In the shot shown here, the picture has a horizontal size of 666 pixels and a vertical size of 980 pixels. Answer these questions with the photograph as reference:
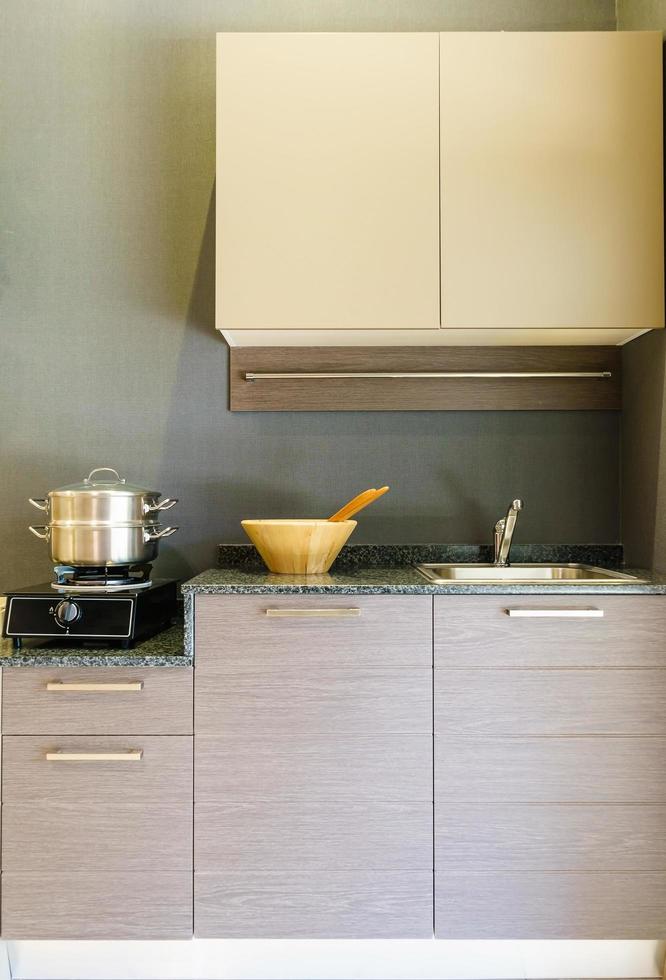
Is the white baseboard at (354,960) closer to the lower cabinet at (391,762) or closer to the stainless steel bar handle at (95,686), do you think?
the lower cabinet at (391,762)

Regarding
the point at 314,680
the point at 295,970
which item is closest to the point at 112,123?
the point at 314,680

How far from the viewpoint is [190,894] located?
1.74 metres

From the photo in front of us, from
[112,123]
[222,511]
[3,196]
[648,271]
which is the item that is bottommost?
[222,511]

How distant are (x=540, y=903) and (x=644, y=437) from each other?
1241mm

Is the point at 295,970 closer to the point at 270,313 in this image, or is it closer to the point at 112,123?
the point at 270,313

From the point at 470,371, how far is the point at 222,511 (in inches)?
34.3

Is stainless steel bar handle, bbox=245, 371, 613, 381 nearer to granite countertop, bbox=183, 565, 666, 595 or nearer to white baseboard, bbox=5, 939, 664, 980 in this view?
granite countertop, bbox=183, 565, 666, 595

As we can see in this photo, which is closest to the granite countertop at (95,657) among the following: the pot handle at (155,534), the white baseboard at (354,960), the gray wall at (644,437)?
the pot handle at (155,534)

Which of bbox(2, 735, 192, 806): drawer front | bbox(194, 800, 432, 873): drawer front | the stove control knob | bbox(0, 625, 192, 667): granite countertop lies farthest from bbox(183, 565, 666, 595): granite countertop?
bbox(194, 800, 432, 873): drawer front

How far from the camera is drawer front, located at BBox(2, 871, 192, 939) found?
1.73 meters

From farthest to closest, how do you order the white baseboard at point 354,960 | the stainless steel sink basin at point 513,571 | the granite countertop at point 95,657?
the stainless steel sink basin at point 513,571 → the white baseboard at point 354,960 → the granite countertop at point 95,657

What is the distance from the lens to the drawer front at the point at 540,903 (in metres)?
1.76

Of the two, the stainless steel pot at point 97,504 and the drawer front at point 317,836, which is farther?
the stainless steel pot at point 97,504

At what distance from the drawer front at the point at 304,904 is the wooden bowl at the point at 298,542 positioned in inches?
28.7
